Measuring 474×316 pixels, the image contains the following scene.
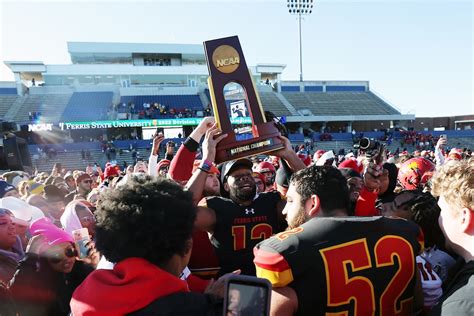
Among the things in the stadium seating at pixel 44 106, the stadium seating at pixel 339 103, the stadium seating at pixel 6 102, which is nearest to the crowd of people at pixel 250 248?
the stadium seating at pixel 44 106

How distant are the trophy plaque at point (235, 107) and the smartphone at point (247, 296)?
164 centimetres

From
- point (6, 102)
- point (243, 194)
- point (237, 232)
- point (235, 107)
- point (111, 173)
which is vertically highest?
point (6, 102)

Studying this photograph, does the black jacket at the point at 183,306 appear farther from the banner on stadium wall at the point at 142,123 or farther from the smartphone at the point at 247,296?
the banner on stadium wall at the point at 142,123

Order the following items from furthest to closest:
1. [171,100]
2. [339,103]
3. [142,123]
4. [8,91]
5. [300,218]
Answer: [339,103] < [171,100] < [8,91] < [142,123] < [300,218]

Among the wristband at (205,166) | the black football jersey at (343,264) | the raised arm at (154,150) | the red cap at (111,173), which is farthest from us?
the red cap at (111,173)

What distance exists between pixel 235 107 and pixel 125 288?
187 cm

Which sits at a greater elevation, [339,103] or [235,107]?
[339,103]

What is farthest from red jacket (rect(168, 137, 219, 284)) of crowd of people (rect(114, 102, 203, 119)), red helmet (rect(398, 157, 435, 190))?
crowd of people (rect(114, 102, 203, 119))

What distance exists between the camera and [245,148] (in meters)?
2.63

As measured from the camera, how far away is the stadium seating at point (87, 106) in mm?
30312

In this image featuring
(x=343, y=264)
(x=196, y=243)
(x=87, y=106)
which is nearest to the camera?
(x=343, y=264)

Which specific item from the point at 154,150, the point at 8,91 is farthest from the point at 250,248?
the point at 8,91

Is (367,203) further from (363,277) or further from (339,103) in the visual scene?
(339,103)

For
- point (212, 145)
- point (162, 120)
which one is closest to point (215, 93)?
point (212, 145)
